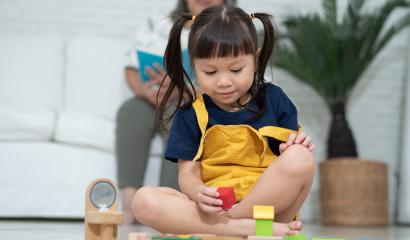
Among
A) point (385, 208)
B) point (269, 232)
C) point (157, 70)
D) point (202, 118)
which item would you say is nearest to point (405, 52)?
point (385, 208)

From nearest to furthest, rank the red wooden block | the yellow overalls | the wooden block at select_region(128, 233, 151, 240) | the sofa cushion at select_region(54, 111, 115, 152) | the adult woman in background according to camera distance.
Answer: the wooden block at select_region(128, 233, 151, 240) < the red wooden block < the yellow overalls < the adult woman in background < the sofa cushion at select_region(54, 111, 115, 152)

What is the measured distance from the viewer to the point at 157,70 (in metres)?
1.74

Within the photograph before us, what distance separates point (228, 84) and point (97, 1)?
1860mm

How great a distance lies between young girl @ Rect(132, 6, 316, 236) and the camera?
2.93ft

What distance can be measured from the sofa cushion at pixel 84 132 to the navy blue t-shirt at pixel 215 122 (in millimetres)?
859

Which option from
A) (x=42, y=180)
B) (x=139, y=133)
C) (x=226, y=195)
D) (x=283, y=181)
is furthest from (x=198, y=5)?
(x=226, y=195)

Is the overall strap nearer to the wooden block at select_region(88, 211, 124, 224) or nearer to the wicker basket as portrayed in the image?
the wooden block at select_region(88, 211, 124, 224)

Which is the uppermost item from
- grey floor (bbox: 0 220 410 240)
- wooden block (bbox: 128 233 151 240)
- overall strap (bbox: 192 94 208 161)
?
overall strap (bbox: 192 94 208 161)

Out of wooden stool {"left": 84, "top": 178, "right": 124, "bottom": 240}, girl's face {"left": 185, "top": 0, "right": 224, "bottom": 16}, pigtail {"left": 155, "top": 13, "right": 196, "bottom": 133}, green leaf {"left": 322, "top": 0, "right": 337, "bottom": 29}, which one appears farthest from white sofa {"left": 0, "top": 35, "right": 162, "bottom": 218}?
green leaf {"left": 322, "top": 0, "right": 337, "bottom": 29}

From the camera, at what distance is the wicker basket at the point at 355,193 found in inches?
85.2

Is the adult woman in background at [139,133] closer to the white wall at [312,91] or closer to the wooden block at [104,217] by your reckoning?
the white wall at [312,91]

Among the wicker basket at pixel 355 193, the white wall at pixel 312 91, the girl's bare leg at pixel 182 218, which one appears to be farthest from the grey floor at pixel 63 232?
the white wall at pixel 312 91

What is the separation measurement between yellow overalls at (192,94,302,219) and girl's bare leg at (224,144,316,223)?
0.28 ft

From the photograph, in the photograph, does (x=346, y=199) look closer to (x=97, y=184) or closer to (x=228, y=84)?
(x=228, y=84)
